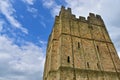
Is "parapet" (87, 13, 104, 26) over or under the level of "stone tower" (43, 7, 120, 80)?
over

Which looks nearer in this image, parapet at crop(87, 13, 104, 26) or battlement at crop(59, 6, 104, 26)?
battlement at crop(59, 6, 104, 26)

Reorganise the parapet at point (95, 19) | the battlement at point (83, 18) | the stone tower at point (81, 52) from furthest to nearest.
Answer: the parapet at point (95, 19)
the battlement at point (83, 18)
the stone tower at point (81, 52)

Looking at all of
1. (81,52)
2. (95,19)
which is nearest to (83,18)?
(95,19)

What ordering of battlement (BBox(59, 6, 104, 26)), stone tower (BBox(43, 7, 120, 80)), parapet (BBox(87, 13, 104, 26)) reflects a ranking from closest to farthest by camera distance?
stone tower (BBox(43, 7, 120, 80)) < battlement (BBox(59, 6, 104, 26)) < parapet (BBox(87, 13, 104, 26))

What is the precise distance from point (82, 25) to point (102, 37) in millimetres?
3505

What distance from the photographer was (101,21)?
24984 millimetres

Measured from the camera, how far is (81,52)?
18734mm

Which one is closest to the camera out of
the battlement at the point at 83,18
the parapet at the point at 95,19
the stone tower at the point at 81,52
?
the stone tower at the point at 81,52

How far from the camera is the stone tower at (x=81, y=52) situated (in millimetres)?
16781

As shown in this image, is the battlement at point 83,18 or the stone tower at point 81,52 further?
the battlement at point 83,18

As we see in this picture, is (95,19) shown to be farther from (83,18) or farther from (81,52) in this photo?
(81,52)

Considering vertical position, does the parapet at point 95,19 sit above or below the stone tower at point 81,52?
above

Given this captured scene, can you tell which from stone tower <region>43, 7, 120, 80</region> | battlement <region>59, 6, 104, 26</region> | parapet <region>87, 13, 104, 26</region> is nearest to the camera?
stone tower <region>43, 7, 120, 80</region>

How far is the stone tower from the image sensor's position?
16.8 m
